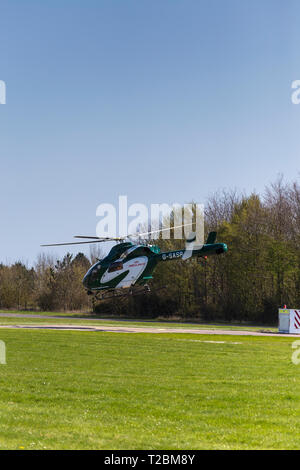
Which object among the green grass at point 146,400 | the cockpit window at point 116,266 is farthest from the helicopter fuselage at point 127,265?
the green grass at point 146,400

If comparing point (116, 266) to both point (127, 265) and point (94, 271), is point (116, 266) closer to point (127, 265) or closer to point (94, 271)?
point (127, 265)

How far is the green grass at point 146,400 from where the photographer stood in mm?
7586

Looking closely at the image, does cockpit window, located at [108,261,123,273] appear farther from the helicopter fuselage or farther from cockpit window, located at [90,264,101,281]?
cockpit window, located at [90,264,101,281]

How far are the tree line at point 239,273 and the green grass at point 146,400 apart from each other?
116 feet

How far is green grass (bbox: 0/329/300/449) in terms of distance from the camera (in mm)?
7586

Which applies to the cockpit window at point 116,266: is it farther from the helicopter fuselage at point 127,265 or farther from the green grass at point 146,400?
the green grass at point 146,400

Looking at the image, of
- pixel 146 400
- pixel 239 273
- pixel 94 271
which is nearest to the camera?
pixel 146 400

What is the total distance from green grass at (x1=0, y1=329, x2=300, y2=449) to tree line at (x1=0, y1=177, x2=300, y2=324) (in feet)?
116

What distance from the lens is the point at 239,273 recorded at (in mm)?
57062

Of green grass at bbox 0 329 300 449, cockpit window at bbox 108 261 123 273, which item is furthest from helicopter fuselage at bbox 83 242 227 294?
green grass at bbox 0 329 300 449

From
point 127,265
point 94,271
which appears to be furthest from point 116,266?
point 94,271

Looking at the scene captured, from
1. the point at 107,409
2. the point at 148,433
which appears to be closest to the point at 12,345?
the point at 107,409

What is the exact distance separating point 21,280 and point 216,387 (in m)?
68.4

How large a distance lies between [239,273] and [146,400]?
47551mm
